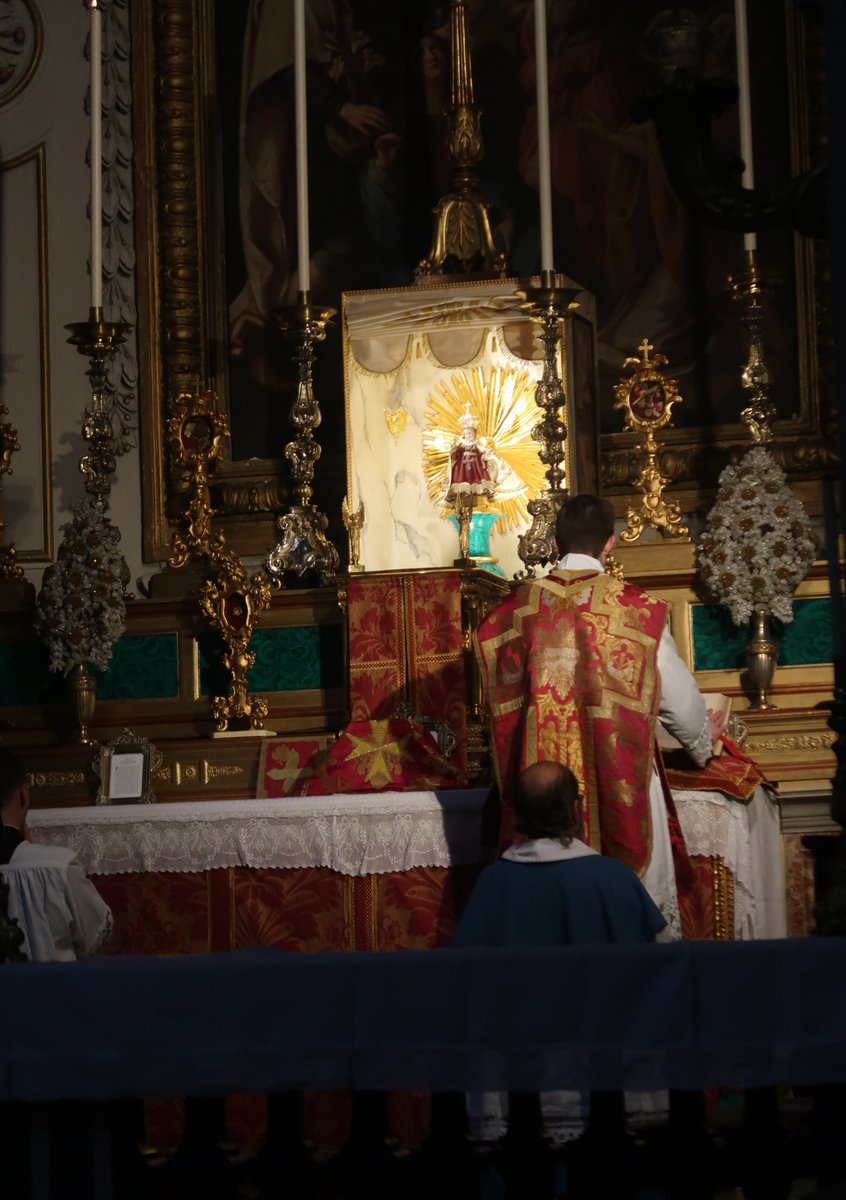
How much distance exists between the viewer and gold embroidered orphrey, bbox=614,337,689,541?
8664 mm

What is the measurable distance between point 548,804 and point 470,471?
373cm

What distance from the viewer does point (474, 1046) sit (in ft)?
11.3

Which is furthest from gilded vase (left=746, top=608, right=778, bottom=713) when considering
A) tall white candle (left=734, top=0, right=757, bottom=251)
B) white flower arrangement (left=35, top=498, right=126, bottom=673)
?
white flower arrangement (left=35, top=498, right=126, bottom=673)

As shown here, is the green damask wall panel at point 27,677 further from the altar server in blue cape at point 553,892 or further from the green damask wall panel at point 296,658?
the altar server in blue cape at point 553,892

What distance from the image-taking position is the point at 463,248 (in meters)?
9.09

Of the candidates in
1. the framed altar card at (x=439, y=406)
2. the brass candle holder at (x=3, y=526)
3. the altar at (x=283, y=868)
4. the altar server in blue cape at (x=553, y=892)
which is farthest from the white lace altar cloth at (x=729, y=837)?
the brass candle holder at (x=3, y=526)

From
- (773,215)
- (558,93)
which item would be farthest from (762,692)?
(773,215)

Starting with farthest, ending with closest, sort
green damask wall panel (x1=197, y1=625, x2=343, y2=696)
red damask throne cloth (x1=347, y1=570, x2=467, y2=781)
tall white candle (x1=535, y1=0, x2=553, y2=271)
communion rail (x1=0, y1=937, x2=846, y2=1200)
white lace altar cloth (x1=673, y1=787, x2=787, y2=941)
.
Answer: green damask wall panel (x1=197, y1=625, x2=343, y2=696) → tall white candle (x1=535, y1=0, x2=553, y2=271) → red damask throne cloth (x1=347, y1=570, x2=467, y2=781) → white lace altar cloth (x1=673, y1=787, x2=787, y2=941) → communion rail (x1=0, y1=937, x2=846, y2=1200)

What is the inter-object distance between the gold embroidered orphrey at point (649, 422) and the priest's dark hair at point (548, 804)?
3.84 meters

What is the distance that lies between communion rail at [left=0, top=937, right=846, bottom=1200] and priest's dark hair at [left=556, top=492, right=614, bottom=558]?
9.35 feet

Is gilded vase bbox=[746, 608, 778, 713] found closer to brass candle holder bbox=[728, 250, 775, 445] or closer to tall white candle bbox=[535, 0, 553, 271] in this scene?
brass candle holder bbox=[728, 250, 775, 445]

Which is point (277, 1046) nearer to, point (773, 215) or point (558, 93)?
point (773, 215)

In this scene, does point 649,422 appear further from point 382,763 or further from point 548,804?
point 548,804

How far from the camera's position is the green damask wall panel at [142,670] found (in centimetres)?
887
